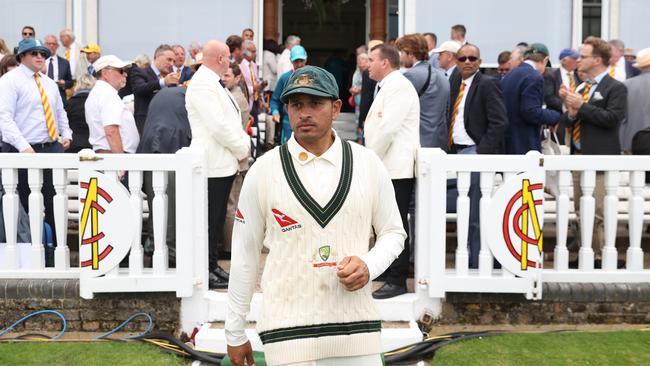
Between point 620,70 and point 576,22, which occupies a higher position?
point 576,22

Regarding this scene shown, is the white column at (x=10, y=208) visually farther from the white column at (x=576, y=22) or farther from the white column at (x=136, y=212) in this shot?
→ the white column at (x=576, y=22)

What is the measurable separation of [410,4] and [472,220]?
707cm

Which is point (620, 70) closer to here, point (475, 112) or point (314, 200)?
point (475, 112)

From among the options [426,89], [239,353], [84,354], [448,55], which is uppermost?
[448,55]

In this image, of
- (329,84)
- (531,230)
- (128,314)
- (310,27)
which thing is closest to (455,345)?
(531,230)


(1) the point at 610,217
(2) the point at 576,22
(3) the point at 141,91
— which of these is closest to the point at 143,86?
(3) the point at 141,91

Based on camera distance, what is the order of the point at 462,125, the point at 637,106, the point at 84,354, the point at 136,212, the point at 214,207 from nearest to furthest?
the point at 84,354 < the point at 136,212 < the point at 214,207 < the point at 462,125 < the point at 637,106

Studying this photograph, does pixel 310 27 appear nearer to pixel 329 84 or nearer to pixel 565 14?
pixel 565 14

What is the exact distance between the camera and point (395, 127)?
Result: 20.9 feet

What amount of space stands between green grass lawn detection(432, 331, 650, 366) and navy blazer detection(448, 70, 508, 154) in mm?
1793

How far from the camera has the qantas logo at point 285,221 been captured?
10.8ft

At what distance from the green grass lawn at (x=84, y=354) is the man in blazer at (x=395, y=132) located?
163 centimetres

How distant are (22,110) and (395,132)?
10.8ft

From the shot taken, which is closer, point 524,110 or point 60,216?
point 60,216
